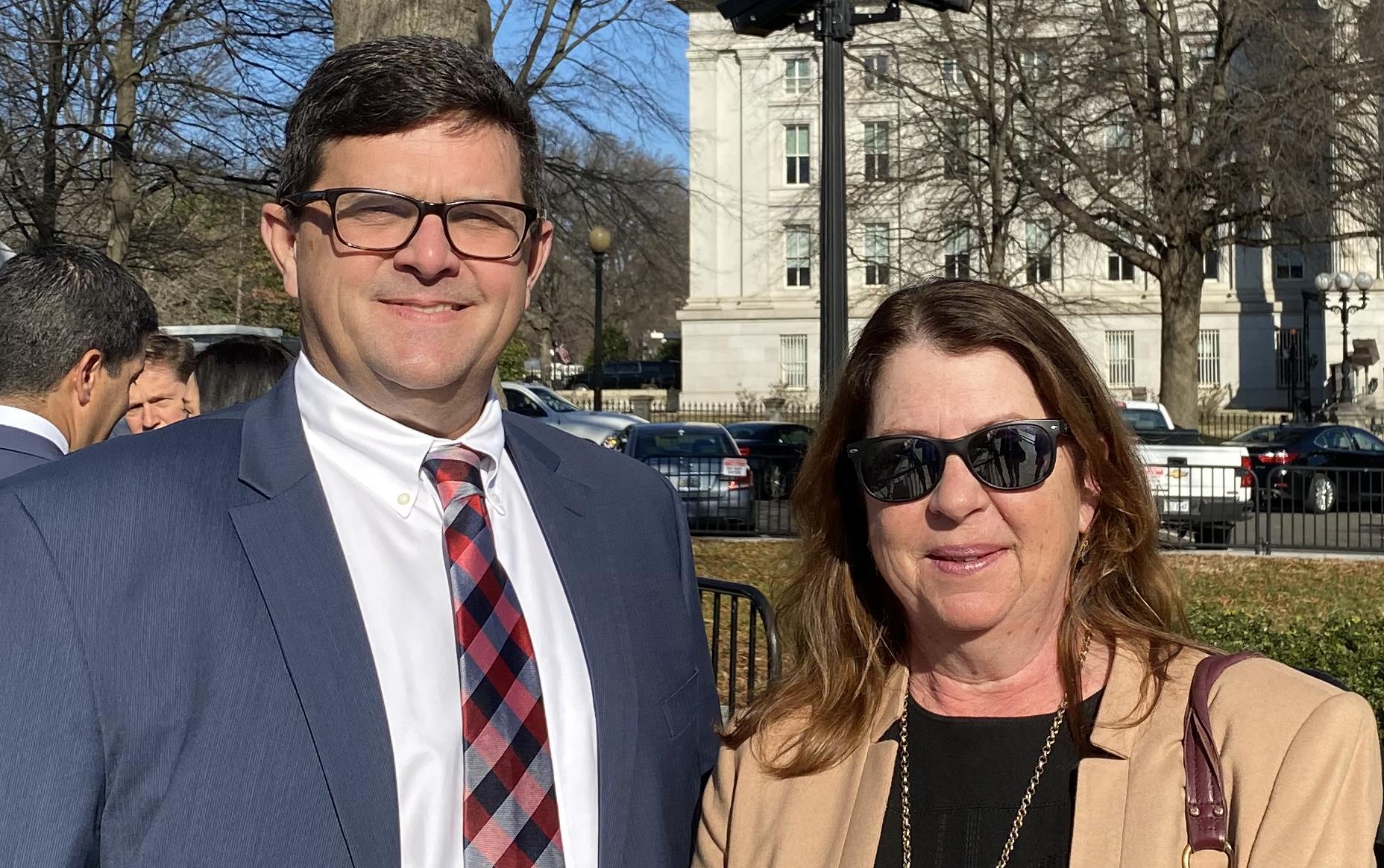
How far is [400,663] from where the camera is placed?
2174 millimetres

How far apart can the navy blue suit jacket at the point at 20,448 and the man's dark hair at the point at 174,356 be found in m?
1.73

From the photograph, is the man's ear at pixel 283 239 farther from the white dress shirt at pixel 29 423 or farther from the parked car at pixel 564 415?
the parked car at pixel 564 415

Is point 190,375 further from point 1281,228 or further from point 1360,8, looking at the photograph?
point 1281,228

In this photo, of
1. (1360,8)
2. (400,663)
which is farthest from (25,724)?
(1360,8)

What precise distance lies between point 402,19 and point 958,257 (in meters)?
23.6

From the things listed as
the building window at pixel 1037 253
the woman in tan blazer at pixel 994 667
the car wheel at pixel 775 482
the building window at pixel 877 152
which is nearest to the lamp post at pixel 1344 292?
the building window at pixel 1037 253

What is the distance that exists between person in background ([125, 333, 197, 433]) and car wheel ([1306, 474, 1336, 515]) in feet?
49.4

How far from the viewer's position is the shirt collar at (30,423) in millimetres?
3928

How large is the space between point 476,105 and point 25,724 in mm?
1165

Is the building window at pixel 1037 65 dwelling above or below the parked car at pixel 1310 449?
above

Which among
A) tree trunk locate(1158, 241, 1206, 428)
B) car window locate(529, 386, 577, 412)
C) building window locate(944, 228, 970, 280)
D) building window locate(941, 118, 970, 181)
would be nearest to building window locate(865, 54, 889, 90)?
building window locate(941, 118, 970, 181)

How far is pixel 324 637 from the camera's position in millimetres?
2084

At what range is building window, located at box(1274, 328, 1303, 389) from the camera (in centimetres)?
5306

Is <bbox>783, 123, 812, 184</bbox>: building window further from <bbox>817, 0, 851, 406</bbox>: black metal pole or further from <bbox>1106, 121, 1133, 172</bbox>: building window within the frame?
<bbox>817, 0, 851, 406</bbox>: black metal pole
